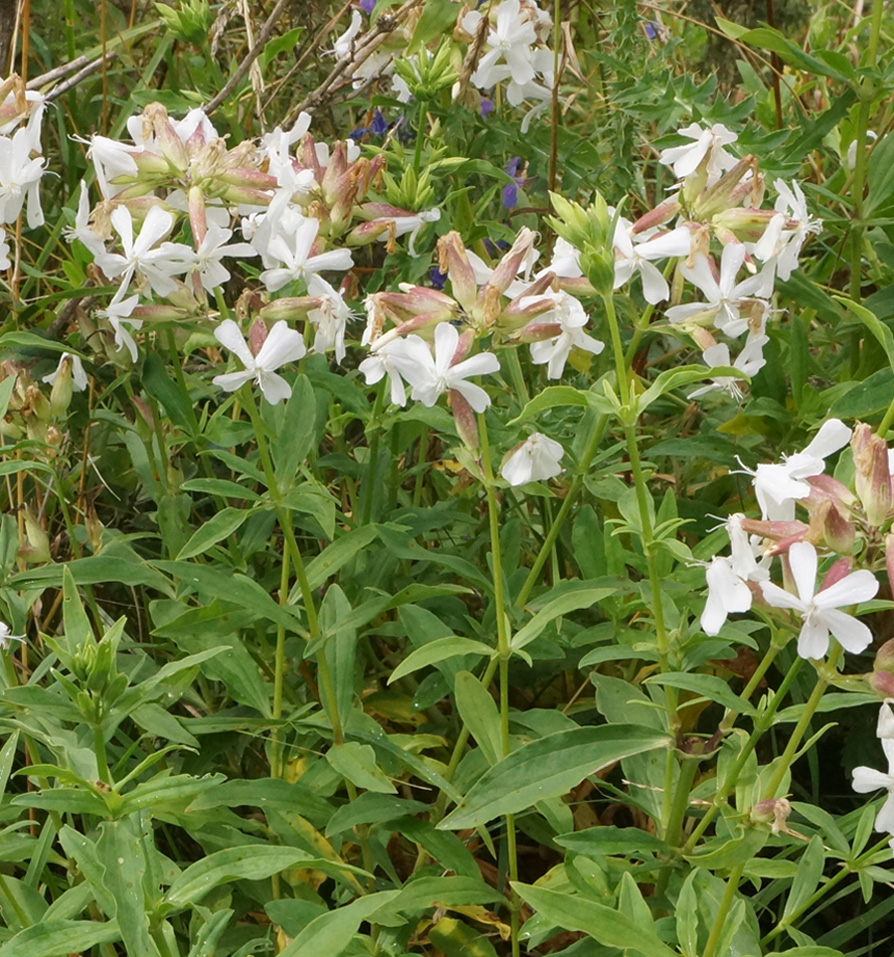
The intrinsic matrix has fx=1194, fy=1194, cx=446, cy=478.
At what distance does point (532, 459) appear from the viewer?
4.15ft

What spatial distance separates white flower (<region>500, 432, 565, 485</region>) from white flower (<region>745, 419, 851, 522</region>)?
1.00 feet

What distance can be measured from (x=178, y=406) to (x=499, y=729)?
0.57 meters

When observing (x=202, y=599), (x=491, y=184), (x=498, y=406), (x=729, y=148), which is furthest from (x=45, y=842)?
(x=491, y=184)

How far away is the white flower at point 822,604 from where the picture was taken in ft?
2.84

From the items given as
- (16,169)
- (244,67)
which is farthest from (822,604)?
(244,67)

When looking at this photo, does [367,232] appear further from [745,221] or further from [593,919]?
[593,919]

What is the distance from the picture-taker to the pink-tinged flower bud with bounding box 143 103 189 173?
1.29 m

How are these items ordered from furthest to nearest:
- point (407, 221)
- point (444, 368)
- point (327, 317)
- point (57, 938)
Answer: point (407, 221)
point (327, 317)
point (444, 368)
point (57, 938)

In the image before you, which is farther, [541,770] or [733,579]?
[541,770]

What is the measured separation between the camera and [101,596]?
1.87 m

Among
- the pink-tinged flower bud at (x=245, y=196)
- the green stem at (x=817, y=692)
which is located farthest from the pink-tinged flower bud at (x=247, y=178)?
the green stem at (x=817, y=692)

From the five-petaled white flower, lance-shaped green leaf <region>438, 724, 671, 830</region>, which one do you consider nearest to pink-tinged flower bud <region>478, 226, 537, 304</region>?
lance-shaped green leaf <region>438, 724, 671, 830</region>

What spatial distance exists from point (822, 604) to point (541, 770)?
32cm

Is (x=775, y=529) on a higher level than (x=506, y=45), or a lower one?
lower
